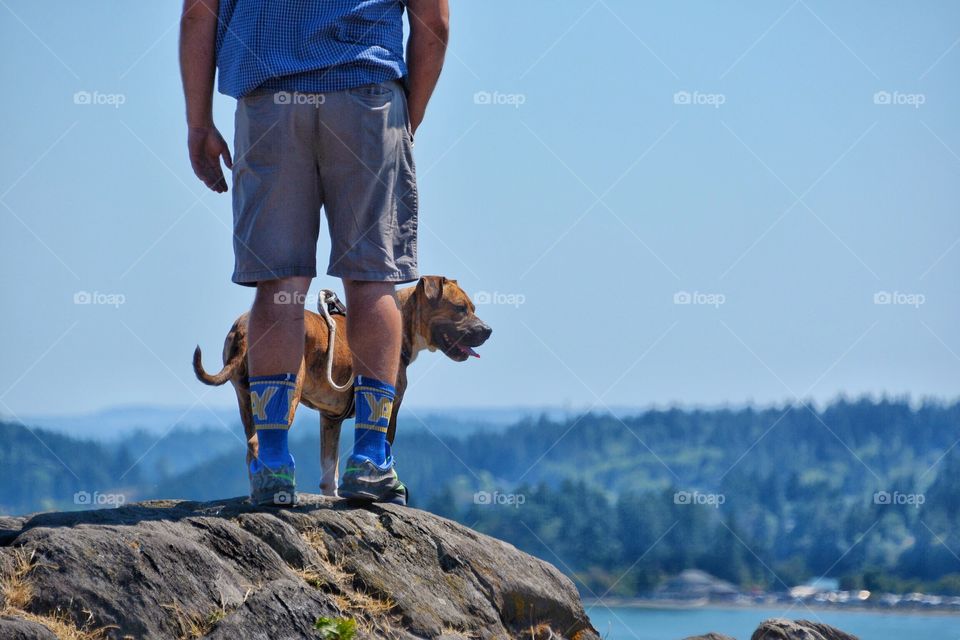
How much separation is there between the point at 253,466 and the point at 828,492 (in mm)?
21435

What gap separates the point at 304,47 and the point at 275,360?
132 cm

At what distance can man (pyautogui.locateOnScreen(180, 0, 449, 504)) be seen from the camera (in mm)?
4988

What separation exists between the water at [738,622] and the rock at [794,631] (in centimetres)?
9

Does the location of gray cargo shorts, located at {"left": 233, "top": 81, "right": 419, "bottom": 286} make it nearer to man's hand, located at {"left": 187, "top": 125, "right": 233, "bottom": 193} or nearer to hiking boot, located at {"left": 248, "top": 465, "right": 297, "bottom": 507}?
man's hand, located at {"left": 187, "top": 125, "right": 233, "bottom": 193}

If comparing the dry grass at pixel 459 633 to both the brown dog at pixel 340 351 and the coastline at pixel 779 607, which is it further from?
the coastline at pixel 779 607

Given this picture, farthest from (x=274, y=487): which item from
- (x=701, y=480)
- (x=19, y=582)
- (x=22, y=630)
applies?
(x=701, y=480)

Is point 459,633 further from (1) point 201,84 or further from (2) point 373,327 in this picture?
(1) point 201,84

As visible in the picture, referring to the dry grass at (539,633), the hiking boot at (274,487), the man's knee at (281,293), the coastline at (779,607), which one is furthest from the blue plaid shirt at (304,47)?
the coastline at (779,607)

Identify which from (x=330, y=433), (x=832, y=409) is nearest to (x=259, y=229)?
(x=330, y=433)

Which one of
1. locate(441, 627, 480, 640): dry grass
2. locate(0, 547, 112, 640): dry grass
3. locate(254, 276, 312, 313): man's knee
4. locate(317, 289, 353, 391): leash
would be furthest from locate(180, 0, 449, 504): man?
locate(317, 289, 353, 391): leash

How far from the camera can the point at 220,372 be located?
7.17 metres

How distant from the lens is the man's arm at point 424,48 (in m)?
5.31

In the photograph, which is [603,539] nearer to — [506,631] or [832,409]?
[832,409]

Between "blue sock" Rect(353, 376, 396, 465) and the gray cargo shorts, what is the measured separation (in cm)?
48
